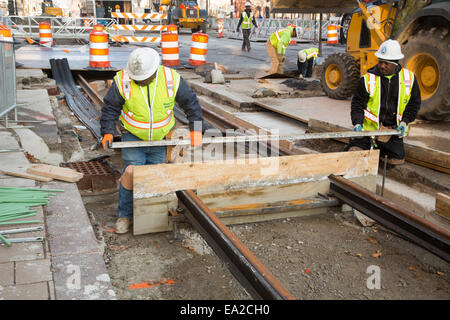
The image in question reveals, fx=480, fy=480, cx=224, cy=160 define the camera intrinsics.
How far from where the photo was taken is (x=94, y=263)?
3602mm

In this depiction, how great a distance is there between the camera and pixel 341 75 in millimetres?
9633

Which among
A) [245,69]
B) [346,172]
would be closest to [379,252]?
[346,172]

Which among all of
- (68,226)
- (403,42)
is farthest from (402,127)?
(68,226)

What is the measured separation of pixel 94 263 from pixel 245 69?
41.5ft

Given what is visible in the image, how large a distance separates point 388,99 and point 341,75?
13.6 feet

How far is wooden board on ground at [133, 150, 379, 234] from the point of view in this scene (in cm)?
457

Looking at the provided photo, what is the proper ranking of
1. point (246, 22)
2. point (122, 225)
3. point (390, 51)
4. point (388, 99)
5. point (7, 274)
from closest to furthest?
point (7, 274), point (122, 225), point (390, 51), point (388, 99), point (246, 22)

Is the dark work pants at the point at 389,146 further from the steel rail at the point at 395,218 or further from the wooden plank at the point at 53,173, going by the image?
the wooden plank at the point at 53,173

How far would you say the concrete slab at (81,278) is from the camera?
316 cm

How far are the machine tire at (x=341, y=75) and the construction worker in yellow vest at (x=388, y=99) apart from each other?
379 cm

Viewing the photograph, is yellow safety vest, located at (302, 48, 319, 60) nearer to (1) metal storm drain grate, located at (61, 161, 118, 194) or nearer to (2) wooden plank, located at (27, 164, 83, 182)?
(1) metal storm drain grate, located at (61, 161, 118, 194)

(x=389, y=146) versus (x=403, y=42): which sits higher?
(x=403, y=42)

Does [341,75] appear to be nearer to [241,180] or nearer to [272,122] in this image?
[272,122]
